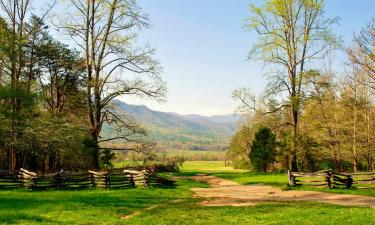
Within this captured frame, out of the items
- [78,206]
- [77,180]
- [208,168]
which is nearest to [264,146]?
[77,180]

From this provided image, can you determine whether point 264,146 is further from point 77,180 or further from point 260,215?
point 260,215

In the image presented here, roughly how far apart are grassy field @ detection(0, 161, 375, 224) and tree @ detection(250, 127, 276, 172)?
94.3 ft

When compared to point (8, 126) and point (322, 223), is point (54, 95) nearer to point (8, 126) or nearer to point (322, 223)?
point (8, 126)

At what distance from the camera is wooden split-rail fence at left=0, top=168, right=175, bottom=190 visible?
87.8ft

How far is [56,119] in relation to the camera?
36.8 m

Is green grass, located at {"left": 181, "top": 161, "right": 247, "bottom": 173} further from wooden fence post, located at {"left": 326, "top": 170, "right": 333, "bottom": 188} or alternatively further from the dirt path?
the dirt path

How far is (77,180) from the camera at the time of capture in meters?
27.5

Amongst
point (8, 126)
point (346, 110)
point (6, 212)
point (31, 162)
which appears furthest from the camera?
point (346, 110)

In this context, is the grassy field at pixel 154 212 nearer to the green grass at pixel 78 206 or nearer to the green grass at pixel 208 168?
the green grass at pixel 78 206

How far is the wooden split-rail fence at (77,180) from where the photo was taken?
26.8 m

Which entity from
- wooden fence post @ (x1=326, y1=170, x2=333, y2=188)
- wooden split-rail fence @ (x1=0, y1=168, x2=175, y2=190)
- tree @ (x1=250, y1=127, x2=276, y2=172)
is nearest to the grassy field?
wooden split-rail fence @ (x1=0, y1=168, x2=175, y2=190)

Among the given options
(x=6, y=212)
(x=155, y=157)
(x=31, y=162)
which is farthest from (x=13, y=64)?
(x=6, y=212)

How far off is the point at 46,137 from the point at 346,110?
3164 centimetres

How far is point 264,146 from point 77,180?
2761 cm
